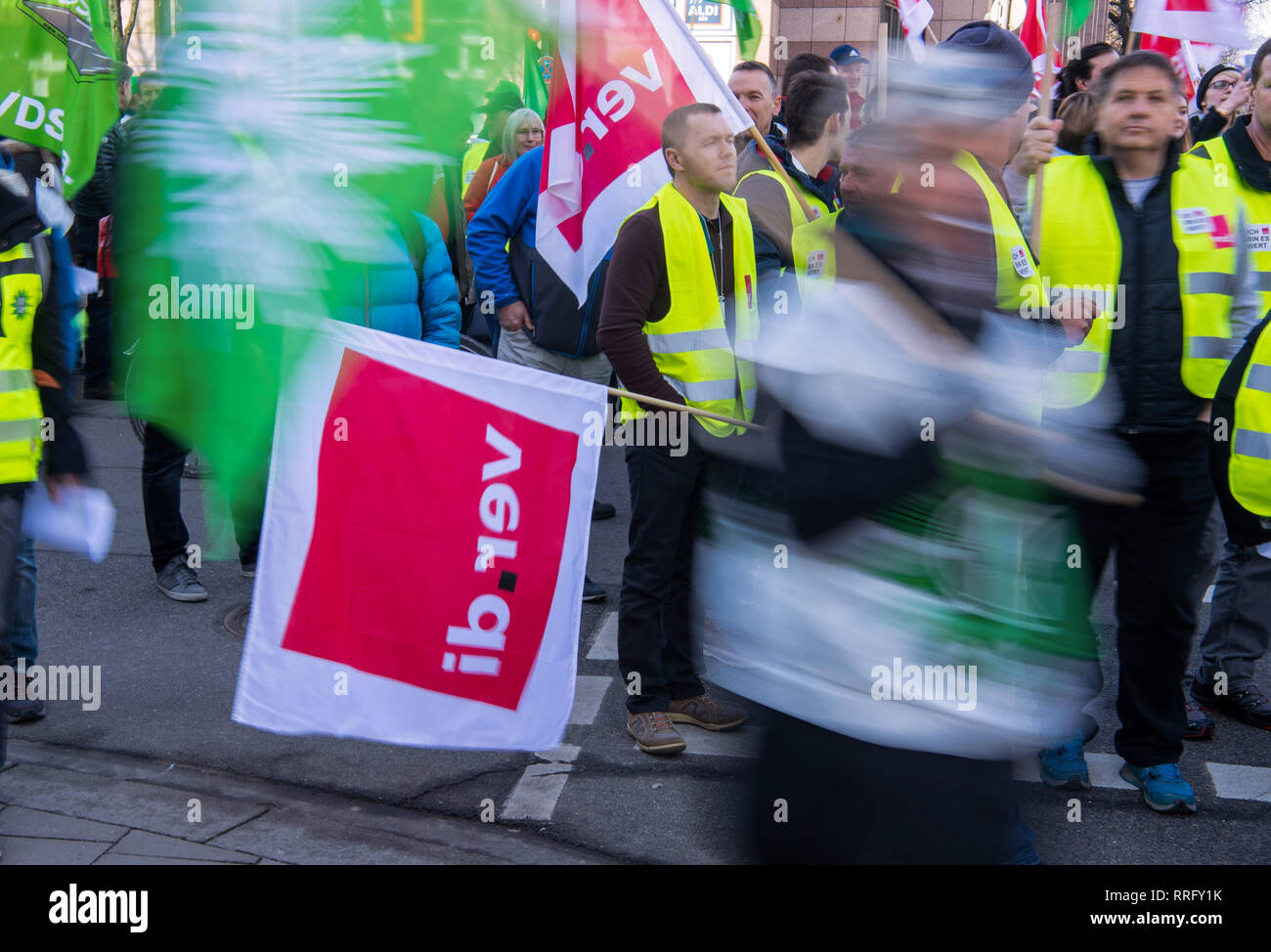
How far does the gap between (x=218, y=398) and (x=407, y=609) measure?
76cm

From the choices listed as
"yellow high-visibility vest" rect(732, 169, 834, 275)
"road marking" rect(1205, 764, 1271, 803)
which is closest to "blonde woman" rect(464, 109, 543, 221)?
"yellow high-visibility vest" rect(732, 169, 834, 275)

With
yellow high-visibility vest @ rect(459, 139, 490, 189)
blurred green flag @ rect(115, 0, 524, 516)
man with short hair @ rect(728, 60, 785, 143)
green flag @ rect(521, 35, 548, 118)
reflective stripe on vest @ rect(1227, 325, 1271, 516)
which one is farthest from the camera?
yellow high-visibility vest @ rect(459, 139, 490, 189)

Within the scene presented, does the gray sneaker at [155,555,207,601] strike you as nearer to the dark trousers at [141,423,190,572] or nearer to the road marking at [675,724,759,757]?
the dark trousers at [141,423,190,572]

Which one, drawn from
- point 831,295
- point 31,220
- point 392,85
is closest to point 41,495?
point 31,220

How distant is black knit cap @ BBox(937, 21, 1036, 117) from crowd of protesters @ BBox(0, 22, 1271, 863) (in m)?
0.01

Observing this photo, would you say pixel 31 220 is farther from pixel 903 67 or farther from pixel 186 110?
pixel 903 67

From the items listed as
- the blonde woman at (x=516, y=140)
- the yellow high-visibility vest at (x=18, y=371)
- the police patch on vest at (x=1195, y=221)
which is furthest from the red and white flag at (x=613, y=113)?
the yellow high-visibility vest at (x=18, y=371)

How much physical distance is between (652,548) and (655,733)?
1.92ft

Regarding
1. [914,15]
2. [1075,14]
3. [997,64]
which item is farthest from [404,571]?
[914,15]

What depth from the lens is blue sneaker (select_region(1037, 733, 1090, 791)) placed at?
4.03 meters

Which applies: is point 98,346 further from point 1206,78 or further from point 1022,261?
point 1022,261

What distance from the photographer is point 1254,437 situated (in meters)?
3.79

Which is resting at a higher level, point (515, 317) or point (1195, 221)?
point (1195, 221)

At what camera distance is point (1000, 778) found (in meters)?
2.09
